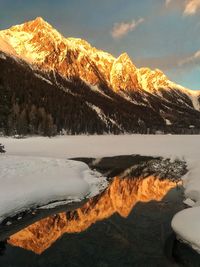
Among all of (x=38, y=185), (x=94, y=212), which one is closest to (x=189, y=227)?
(x=94, y=212)

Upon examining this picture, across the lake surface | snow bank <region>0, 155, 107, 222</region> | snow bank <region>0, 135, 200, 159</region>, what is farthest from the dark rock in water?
snow bank <region>0, 135, 200, 159</region>

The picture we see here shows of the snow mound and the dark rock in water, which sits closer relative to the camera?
the dark rock in water

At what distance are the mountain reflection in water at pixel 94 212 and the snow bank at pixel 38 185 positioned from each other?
5.00 ft

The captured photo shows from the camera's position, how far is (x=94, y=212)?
21703 mm

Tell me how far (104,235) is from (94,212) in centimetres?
411

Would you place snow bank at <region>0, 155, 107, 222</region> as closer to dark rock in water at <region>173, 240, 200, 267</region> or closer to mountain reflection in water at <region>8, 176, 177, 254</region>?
mountain reflection in water at <region>8, 176, 177, 254</region>

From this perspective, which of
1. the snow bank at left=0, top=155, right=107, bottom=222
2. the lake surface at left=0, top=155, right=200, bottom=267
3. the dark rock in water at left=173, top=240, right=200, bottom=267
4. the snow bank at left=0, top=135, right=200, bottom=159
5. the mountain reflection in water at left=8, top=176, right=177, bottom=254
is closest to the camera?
the dark rock in water at left=173, top=240, right=200, bottom=267

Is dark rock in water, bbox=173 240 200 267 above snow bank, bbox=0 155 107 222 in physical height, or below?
below

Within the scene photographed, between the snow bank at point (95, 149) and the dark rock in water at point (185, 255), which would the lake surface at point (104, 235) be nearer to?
the dark rock in water at point (185, 255)

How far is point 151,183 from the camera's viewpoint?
31.4m

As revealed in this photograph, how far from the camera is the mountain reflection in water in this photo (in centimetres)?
1709

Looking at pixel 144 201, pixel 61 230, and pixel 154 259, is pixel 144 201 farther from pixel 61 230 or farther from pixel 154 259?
pixel 154 259

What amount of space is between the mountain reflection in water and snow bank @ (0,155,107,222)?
1.52m

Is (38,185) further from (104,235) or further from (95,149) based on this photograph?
(95,149)
